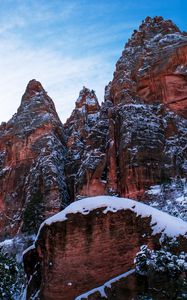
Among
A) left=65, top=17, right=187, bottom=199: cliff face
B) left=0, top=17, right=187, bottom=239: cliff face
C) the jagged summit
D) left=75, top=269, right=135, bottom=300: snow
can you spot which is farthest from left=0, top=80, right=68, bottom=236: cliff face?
left=75, top=269, right=135, bottom=300: snow

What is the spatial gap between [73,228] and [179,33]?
63.7 metres

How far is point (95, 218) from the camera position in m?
18.4

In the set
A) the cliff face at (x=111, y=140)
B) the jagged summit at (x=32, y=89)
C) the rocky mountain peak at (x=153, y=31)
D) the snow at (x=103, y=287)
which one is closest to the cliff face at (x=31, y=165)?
the jagged summit at (x=32, y=89)

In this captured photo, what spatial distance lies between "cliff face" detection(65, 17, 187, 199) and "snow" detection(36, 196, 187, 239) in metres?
33.3

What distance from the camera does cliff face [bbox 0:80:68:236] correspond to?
6100 centimetres

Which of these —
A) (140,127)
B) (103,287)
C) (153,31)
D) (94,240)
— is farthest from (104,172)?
(103,287)

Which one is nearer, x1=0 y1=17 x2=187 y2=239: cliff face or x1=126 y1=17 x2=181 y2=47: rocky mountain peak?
x1=0 y1=17 x2=187 y2=239: cliff face

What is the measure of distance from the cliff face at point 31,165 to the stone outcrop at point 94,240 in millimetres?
37967

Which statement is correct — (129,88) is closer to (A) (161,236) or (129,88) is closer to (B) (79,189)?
(B) (79,189)

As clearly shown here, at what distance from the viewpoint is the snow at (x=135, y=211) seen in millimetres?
16719

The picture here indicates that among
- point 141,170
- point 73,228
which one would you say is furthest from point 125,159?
point 73,228

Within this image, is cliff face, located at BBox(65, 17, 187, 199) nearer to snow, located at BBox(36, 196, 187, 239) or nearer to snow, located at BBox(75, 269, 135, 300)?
snow, located at BBox(36, 196, 187, 239)

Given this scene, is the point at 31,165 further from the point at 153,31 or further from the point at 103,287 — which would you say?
the point at 103,287

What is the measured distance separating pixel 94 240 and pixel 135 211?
2036mm
